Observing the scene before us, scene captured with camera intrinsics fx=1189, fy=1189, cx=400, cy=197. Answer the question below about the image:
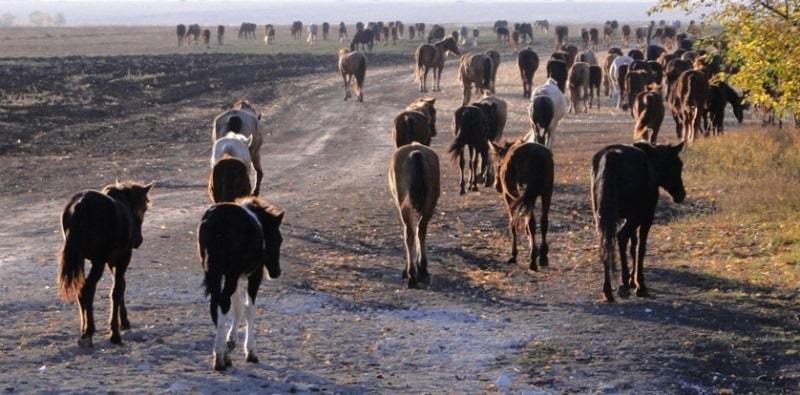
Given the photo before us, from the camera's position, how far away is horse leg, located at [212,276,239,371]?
9109 mm

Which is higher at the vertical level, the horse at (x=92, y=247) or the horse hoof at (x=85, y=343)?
the horse at (x=92, y=247)

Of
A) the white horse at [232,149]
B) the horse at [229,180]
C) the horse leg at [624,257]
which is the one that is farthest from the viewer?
the white horse at [232,149]

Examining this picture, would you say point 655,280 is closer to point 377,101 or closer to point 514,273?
Answer: point 514,273

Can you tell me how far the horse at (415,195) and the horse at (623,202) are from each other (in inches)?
71.6

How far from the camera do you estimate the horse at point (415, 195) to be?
41.5ft

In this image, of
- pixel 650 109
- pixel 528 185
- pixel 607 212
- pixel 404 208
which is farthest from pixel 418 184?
pixel 650 109

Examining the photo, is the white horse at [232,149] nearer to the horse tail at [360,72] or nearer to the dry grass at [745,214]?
the dry grass at [745,214]

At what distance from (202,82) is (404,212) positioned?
110 feet

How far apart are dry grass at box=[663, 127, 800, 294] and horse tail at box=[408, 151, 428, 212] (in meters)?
3.16

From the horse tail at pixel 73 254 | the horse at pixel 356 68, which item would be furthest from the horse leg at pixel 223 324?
the horse at pixel 356 68

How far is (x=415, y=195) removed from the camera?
12648 millimetres

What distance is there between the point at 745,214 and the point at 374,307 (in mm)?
6428

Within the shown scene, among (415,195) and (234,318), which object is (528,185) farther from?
(234,318)

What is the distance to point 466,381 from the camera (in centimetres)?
920
